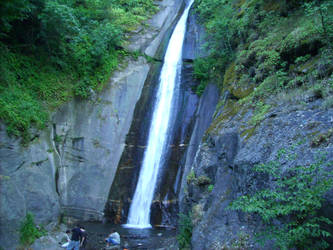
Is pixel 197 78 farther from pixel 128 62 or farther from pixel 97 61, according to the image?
pixel 97 61

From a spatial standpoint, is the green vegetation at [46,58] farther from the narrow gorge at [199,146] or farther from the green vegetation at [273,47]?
the green vegetation at [273,47]

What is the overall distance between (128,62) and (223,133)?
11463mm

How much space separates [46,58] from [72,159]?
5.37 metres

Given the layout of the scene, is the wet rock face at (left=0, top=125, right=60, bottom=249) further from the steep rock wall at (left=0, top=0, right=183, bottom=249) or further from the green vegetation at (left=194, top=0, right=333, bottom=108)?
the green vegetation at (left=194, top=0, right=333, bottom=108)

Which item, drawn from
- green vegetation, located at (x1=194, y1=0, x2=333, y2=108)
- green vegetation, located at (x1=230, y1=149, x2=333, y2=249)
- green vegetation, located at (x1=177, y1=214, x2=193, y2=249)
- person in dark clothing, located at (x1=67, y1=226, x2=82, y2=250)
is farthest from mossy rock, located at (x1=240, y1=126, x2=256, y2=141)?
person in dark clothing, located at (x1=67, y1=226, x2=82, y2=250)

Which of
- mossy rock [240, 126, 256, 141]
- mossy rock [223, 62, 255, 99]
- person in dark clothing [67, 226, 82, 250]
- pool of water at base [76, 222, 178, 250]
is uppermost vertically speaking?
mossy rock [223, 62, 255, 99]

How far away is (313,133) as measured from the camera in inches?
218

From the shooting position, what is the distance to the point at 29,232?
9.55m

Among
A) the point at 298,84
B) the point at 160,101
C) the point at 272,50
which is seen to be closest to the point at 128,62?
the point at 160,101

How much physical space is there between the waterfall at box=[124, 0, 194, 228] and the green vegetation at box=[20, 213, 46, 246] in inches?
161

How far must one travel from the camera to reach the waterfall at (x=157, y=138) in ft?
42.9

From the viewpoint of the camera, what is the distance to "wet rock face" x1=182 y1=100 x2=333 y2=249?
5527mm

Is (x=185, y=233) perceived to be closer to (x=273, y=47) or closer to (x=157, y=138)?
(x=273, y=47)

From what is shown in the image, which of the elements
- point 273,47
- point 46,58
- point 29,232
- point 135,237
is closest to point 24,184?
point 29,232
